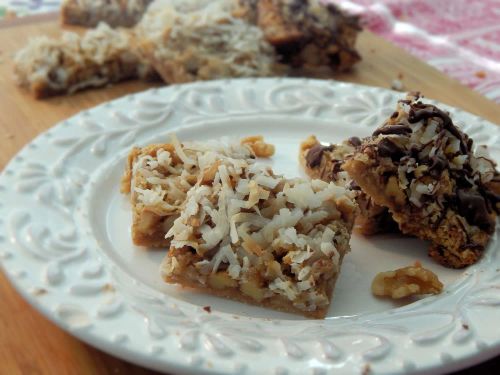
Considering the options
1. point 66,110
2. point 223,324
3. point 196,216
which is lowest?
point 66,110

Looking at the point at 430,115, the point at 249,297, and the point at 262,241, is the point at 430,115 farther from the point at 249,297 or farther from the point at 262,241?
the point at 249,297

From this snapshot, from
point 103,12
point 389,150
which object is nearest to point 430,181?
point 389,150

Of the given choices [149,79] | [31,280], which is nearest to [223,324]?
[31,280]

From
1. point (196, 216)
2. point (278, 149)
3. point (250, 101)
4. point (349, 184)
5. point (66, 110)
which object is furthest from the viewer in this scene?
point (66, 110)

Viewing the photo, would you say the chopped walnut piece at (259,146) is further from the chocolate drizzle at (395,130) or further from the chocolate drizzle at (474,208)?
the chocolate drizzle at (474,208)

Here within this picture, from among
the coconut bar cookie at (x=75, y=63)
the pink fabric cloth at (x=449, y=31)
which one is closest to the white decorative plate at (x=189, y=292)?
the coconut bar cookie at (x=75, y=63)

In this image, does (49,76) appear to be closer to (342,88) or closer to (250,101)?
(250,101)
